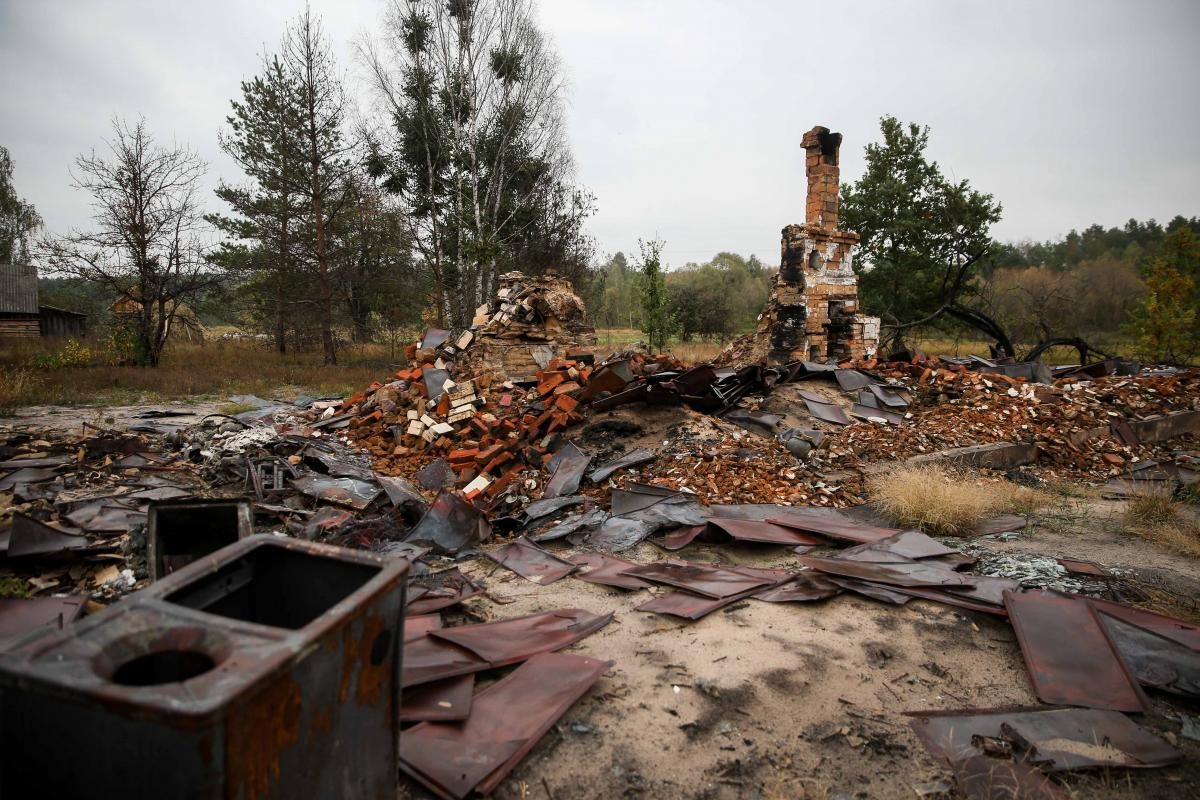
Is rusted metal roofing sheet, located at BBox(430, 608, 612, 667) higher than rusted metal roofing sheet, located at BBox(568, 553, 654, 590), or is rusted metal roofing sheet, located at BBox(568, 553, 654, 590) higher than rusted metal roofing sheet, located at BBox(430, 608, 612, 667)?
rusted metal roofing sheet, located at BBox(430, 608, 612, 667)

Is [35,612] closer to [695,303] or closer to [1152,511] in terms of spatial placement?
[1152,511]

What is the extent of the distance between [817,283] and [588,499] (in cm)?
725

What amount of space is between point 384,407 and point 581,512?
4.44 m

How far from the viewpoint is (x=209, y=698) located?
116 centimetres

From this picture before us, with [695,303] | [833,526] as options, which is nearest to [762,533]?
[833,526]

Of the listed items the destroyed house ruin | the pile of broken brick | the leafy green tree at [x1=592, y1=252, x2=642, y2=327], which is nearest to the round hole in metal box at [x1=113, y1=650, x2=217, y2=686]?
the pile of broken brick

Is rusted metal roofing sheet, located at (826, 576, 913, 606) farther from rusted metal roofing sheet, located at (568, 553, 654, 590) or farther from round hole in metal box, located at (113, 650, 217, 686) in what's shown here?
round hole in metal box, located at (113, 650, 217, 686)

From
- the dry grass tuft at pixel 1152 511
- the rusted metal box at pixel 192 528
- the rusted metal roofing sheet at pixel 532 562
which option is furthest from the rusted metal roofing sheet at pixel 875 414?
the rusted metal box at pixel 192 528

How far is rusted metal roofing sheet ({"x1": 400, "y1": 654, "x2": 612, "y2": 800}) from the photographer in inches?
87.3

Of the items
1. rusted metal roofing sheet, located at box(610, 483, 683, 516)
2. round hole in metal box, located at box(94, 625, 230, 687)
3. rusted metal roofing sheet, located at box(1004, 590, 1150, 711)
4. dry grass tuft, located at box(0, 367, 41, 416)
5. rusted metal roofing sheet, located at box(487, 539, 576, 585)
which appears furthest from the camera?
dry grass tuft, located at box(0, 367, 41, 416)

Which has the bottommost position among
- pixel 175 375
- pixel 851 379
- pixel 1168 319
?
pixel 175 375

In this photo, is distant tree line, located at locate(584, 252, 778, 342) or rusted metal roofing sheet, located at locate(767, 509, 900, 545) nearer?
rusted metal roofing sheet, located at locate(767, 509, 900, 545)

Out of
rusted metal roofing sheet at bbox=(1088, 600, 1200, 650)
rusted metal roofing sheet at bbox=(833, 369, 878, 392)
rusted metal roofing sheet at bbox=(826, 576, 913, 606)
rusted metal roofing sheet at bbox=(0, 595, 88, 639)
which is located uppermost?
rusted metal roofing sheet at bbox=(833, 369, 878, 392)

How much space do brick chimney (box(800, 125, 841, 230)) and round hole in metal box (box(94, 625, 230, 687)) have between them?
11.5m
